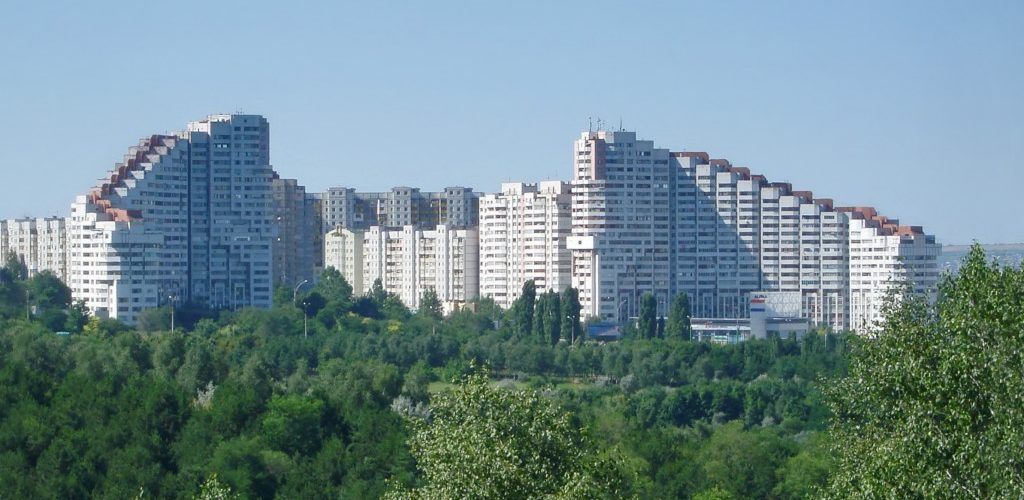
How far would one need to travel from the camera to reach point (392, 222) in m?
67.3

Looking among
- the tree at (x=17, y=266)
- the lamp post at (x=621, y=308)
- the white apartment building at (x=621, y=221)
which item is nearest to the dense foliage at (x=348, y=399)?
the lamp post at (x=621, y=308)

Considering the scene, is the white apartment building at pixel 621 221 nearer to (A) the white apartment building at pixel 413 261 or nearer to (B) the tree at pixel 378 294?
(A) the white apartment building at pixel 413 261

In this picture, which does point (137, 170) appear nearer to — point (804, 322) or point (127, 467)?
point (804, 322)

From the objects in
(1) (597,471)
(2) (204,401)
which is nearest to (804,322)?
(2) (204,401)

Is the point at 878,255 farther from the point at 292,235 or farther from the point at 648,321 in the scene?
the point at 292,235

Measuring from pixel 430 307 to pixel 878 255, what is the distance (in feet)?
41.1

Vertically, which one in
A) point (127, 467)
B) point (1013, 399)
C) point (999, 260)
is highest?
point (999, 260)

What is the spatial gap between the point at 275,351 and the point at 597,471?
26418 millimetres

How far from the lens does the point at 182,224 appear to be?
2063 inches

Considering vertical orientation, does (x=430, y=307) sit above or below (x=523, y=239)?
below

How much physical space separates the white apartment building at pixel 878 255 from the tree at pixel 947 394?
131 feet

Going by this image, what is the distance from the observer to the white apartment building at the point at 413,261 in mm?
58625

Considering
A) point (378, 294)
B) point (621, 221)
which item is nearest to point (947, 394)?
point (621, 221)

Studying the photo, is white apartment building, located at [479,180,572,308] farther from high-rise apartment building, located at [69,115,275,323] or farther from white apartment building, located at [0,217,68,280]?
white apartment building, located at [0,217,68,280]
